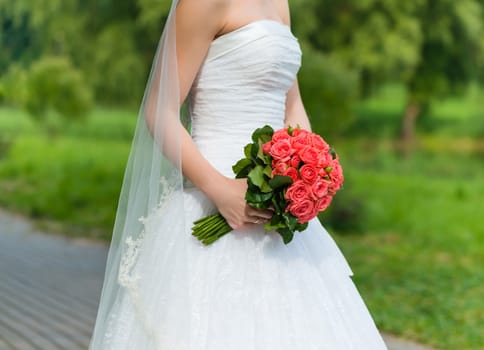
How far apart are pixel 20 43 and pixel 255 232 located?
12.5 m

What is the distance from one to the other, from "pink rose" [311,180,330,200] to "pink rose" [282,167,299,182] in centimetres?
6

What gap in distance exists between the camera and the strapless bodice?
260cm

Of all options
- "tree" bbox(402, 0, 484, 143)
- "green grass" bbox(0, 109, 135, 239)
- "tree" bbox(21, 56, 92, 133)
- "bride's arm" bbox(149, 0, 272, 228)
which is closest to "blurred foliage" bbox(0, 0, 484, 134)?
"tree" bbox(402, 0, 484, 143)

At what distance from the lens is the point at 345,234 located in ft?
35.7

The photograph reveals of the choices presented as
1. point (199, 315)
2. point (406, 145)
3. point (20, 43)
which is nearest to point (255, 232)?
point (199, 315)

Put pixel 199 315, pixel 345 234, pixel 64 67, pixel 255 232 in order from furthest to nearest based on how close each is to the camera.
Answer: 1. pixel 64 67
2. pixel 345 234
3. pixel 255 232
4. pixel 199 315

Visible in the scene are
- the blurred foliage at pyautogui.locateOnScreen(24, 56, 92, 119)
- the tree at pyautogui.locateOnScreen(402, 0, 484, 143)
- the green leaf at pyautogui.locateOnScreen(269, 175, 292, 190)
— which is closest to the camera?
the green leaf at pyautogui.locateOnScreen(269, 175, 292, 190)

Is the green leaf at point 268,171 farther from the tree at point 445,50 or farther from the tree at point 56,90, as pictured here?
the tree at point 445,50

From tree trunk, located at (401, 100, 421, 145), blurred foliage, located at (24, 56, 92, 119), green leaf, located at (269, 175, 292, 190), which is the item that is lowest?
tree trunk, located at (401, 100, 421, 145)

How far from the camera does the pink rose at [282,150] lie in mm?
2434

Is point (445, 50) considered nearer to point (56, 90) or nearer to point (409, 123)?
point (409, 123)

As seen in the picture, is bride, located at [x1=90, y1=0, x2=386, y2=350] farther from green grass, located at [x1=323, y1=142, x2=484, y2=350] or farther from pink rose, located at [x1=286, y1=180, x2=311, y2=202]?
green grass, located at [x1=323, y1=142, x2=484, y2=350]

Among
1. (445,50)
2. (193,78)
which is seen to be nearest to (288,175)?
(193,78)

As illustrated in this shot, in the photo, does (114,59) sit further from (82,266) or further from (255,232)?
(255,232)
